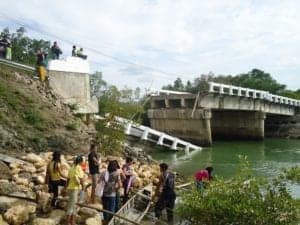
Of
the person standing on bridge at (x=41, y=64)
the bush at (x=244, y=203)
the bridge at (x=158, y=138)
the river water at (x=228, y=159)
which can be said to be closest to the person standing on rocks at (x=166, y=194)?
the bush at (x=244, y=203)

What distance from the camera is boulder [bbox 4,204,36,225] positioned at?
984cm

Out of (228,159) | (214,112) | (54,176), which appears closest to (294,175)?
(54,176)

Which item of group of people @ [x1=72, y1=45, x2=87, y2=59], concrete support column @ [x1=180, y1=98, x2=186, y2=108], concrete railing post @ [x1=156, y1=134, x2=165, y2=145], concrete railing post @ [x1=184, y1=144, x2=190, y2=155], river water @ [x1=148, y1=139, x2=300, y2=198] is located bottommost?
river water @ [x1=148, y1=139, x2=300, y2=198]

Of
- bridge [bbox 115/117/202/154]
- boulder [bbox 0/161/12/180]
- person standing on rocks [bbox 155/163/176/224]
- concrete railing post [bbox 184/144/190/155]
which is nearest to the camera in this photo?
person standing on rocks [bbox 155/163/176/224]

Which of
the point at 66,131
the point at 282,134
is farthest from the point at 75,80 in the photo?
the point at 282,134

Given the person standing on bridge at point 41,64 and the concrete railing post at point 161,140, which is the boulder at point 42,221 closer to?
the person standing on bridge at point 41,64

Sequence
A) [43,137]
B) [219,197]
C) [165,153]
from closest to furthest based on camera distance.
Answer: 1. [219,197]
2. [43,137]
3. [165,153]

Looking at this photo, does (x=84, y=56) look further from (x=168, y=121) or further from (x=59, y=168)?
(x=168, y=121)

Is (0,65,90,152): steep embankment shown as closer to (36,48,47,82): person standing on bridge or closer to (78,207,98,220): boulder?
(36,48,47,82): person standing on bridge

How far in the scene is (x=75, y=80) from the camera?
79.2 ft


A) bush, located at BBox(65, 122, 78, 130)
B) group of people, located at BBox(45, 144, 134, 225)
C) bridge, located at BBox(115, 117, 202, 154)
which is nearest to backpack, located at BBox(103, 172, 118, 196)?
group of people, located at BBox(45, 144, 134, 225)

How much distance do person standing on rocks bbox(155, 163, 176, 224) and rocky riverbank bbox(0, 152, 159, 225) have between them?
1637 mm

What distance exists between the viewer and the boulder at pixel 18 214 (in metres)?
9.84

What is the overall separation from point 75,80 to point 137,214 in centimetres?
1288
